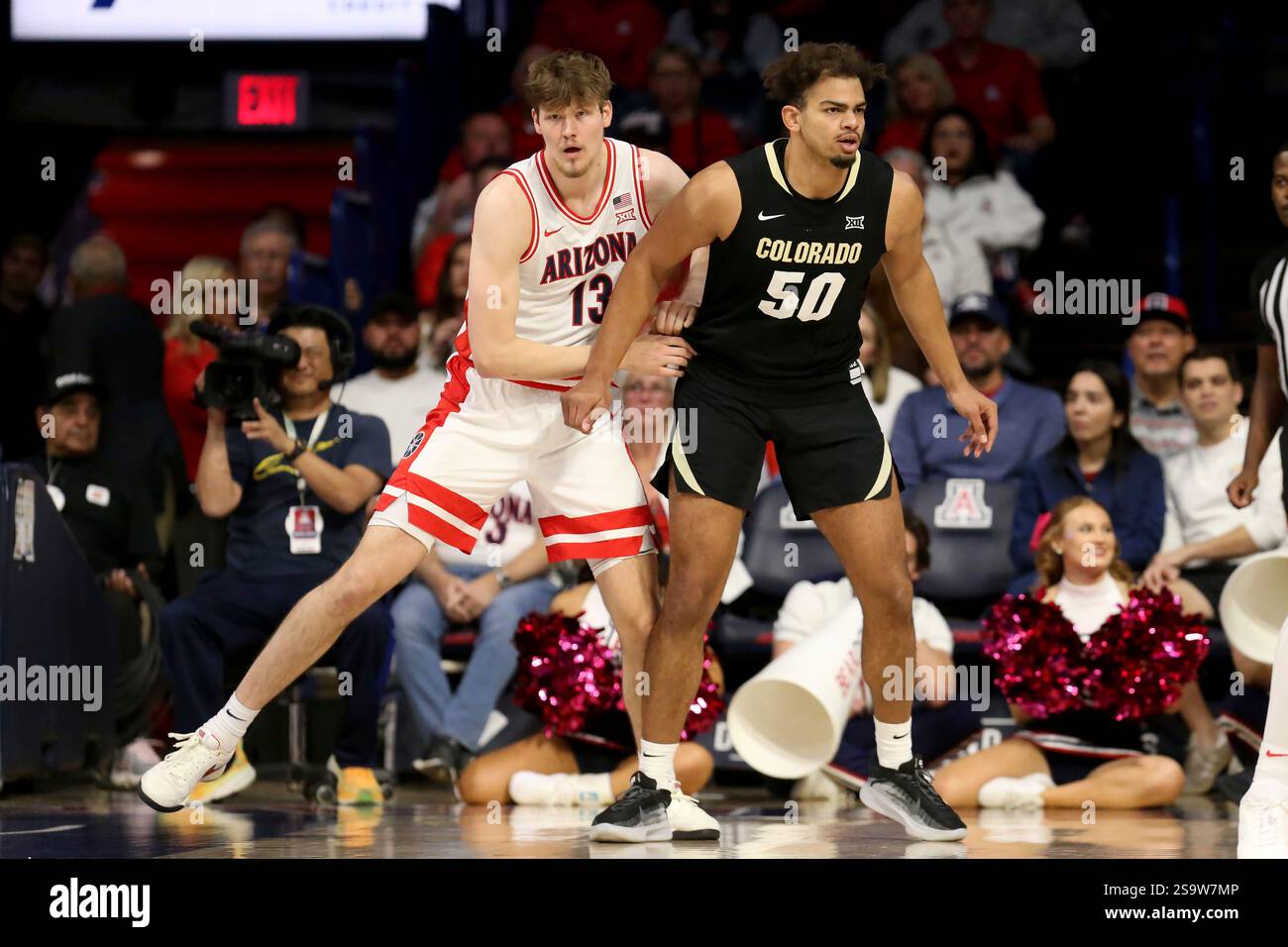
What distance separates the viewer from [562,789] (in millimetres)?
6133

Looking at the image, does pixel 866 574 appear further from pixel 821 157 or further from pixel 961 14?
pixel 961 14

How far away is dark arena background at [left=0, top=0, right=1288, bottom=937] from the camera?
15.2ft

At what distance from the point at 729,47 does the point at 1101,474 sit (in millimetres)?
4162

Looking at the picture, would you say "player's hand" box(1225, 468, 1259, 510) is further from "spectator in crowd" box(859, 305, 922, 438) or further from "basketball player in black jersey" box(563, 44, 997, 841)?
"spectator in crowd" box(859, 305, 922, 438)

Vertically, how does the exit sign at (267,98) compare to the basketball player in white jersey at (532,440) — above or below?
above

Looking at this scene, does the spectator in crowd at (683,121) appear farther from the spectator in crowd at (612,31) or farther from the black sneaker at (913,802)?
the black sneaker at (913,802)

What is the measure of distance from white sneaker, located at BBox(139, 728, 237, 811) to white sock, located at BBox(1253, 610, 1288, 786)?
248 cm

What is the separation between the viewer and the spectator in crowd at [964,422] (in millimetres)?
7203

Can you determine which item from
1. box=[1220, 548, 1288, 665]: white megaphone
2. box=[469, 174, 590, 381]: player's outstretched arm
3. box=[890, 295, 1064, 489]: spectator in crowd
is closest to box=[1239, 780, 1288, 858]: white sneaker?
box=[1220, 548, 1288, 665]: white megaphone

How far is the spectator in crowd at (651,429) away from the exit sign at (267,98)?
4.71m

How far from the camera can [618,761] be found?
6.32 meters

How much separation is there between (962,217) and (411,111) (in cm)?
299

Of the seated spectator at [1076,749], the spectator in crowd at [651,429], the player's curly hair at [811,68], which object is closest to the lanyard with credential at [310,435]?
the spectator in crowd at [651,429]
